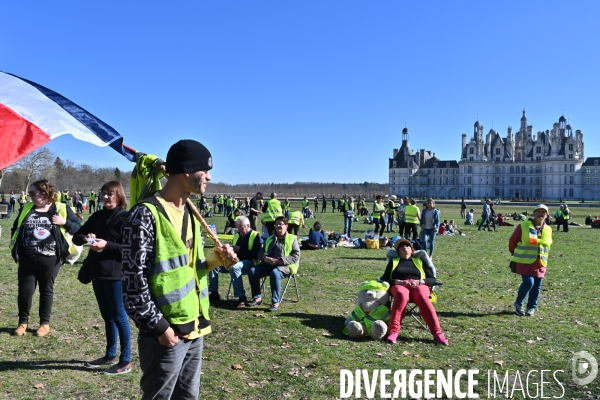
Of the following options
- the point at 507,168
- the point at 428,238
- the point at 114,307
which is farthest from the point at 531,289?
the point at 507,168

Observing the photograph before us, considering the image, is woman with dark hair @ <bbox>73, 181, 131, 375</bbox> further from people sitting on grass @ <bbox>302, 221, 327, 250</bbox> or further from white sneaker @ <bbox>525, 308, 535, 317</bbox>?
people sitting on grass @ <bbox>302, 221, 327, 250</bbox>

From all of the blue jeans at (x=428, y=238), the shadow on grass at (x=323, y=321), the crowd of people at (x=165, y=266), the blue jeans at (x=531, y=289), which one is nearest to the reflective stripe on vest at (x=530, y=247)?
the crowd of people at (x=165, y=266)

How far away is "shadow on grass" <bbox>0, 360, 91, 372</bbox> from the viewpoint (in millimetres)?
5547

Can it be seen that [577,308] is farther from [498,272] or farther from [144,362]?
[144,362]

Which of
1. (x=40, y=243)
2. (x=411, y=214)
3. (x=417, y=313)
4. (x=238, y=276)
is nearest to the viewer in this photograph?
(x=40, y=243)

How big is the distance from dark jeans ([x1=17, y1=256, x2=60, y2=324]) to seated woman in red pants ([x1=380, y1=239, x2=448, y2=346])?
14.5 feet

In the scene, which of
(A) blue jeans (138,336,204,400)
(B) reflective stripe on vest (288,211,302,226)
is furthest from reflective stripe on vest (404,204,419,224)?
(A) blue jeans (138,336,204,400)

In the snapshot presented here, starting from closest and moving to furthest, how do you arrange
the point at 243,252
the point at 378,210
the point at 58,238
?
1. the point at 58,238
2. the point at 243,252
3. the point at 378,210

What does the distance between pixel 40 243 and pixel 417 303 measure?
4.95m

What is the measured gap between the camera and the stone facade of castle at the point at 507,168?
117m

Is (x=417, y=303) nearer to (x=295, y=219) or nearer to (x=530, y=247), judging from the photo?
(x=530, y=247)

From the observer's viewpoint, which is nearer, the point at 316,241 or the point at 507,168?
the point at 316,241

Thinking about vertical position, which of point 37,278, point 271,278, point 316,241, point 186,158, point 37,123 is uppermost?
point 37,123

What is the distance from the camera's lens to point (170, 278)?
2816 mm
